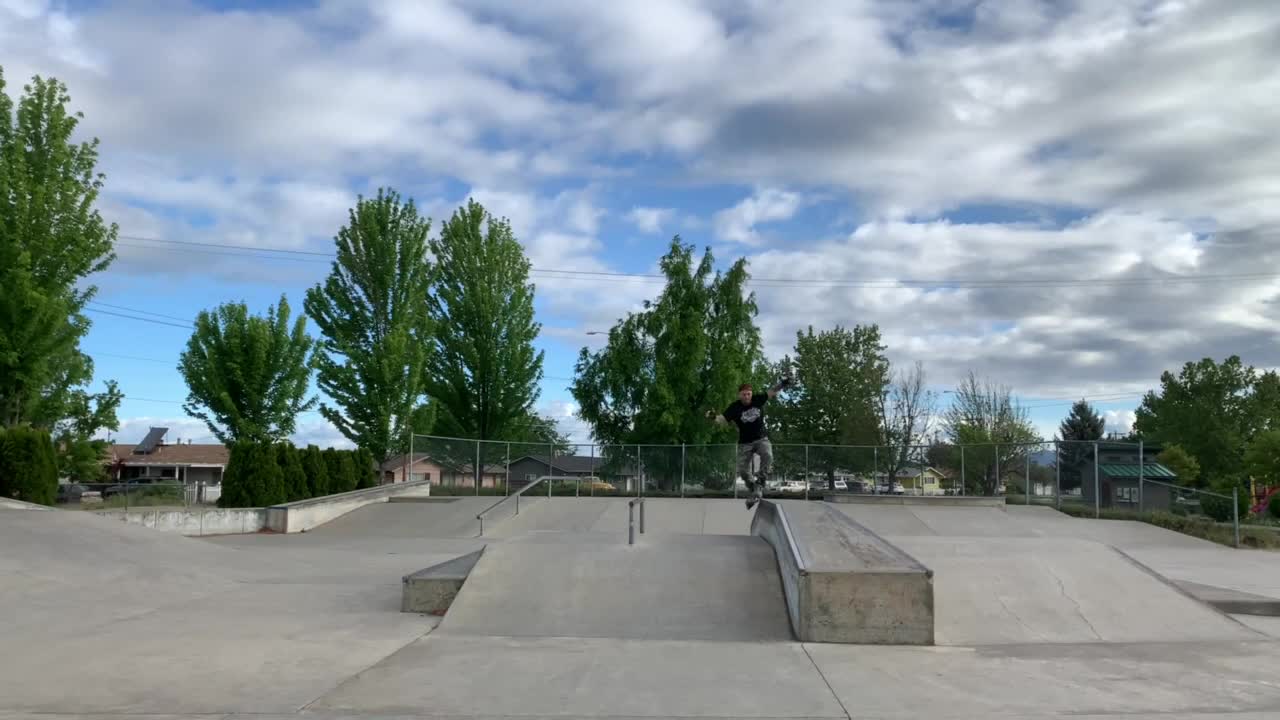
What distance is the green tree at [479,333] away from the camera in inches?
1336

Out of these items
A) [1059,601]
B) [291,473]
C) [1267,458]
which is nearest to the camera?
[1059,601]

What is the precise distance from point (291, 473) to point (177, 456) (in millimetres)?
59643

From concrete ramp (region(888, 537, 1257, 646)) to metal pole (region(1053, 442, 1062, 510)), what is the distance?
14959 millimetres

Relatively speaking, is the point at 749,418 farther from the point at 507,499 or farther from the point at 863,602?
the point at 507,499

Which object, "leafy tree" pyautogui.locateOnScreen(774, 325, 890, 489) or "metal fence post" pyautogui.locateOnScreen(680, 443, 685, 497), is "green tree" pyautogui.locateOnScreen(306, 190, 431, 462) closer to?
"metal fence post" pyautogui.locateOnScreen(680, 443, 685, 497)

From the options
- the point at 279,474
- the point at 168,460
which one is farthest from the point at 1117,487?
the point at 168,460

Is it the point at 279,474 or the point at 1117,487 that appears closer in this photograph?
the point at 1117,487

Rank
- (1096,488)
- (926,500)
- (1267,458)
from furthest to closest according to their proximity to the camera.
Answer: (1267,458)
(926,500)
(1096,488)

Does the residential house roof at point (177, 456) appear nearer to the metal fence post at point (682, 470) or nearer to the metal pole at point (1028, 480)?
the metal fence post at point (682, 470)

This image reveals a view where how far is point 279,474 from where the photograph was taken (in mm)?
23109

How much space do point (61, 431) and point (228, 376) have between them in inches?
184

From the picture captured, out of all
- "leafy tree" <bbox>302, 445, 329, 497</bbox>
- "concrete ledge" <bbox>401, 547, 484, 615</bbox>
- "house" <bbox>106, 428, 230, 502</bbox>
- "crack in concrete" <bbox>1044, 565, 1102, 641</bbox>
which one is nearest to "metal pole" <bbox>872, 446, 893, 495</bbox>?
"leafy tree" <bbox>302, 445, 329, 497</bbox>

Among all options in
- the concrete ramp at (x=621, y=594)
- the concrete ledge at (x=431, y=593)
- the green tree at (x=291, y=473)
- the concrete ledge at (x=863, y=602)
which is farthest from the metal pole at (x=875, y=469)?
the concrete ledge at (x=431, y=593)

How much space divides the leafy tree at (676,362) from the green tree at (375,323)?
839 cm
